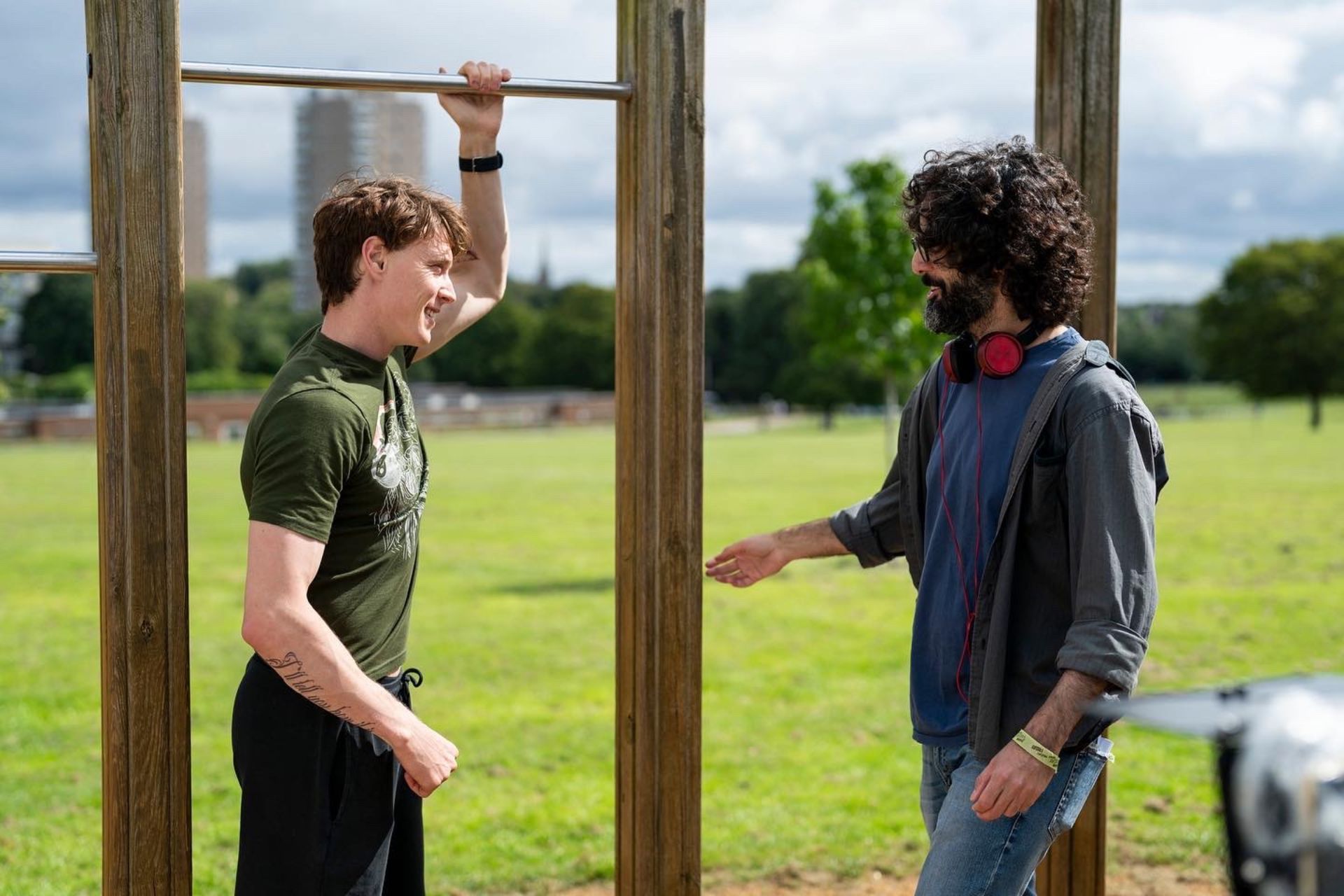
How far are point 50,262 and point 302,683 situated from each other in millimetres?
902

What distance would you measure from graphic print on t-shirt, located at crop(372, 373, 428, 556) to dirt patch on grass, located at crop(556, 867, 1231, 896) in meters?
3.05

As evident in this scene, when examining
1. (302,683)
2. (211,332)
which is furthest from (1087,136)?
(211,332)

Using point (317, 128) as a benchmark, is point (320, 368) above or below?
below

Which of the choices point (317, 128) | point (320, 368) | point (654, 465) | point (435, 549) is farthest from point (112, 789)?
point (317, 128)

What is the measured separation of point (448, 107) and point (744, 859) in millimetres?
3888

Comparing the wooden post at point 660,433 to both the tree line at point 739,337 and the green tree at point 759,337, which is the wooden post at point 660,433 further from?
the green tree at point 759,337

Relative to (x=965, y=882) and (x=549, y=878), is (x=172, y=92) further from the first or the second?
(x=549, y=878)

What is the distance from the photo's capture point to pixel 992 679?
2455 mm

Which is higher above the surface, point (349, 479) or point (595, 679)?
point (349, 479)

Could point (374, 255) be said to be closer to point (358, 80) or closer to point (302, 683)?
point (358, 80)

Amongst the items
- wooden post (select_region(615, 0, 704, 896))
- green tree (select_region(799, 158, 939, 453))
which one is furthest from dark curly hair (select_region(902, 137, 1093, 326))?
green tree (select_region(799, 158, 939, 453))

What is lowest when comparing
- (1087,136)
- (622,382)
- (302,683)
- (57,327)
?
(302,683)

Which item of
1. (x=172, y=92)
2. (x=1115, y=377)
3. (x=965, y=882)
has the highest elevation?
(x=172, y=92)

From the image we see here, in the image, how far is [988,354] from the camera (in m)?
2.58
